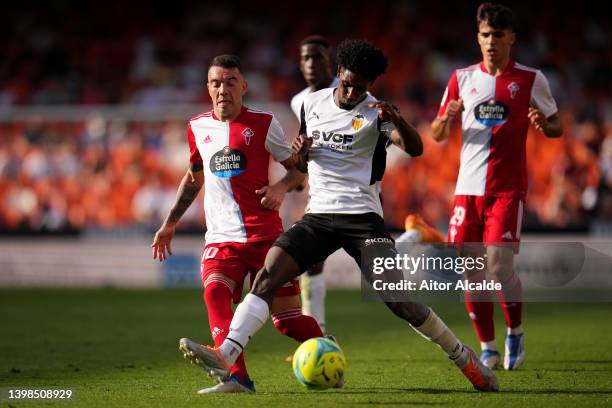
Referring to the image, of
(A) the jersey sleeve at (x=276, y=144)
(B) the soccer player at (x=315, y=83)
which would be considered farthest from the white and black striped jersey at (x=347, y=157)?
(B) the soccer player at (x=315, y=83)

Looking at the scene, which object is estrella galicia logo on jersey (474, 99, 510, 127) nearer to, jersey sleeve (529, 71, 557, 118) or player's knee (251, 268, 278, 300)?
jersey sleeve (529, 71, 557, 118)

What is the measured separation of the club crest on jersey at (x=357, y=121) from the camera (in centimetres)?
715

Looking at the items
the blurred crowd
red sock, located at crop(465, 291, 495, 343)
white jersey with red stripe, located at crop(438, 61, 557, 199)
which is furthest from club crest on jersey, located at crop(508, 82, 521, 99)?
the blurred crowd

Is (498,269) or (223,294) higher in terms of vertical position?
(223,294)

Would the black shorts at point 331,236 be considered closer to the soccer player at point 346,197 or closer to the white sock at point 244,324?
the soccer player at point 346,197

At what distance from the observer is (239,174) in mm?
7590

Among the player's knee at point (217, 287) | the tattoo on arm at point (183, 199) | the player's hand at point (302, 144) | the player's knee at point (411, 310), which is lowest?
the player's knee at point (411, 310)

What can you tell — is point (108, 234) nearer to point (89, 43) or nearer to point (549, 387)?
point (89, 43)

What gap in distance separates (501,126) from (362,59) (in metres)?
2.34

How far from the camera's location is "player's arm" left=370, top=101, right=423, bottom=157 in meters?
6.75

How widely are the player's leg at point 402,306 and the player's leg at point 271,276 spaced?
0.21 m

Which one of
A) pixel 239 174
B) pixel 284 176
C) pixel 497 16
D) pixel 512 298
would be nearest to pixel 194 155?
pixel 239 174

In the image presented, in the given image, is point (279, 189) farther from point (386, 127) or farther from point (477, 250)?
point (477, 250)

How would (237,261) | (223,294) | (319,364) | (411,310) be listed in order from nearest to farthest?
(319,364), (411,310), (223,294), (237,261)
